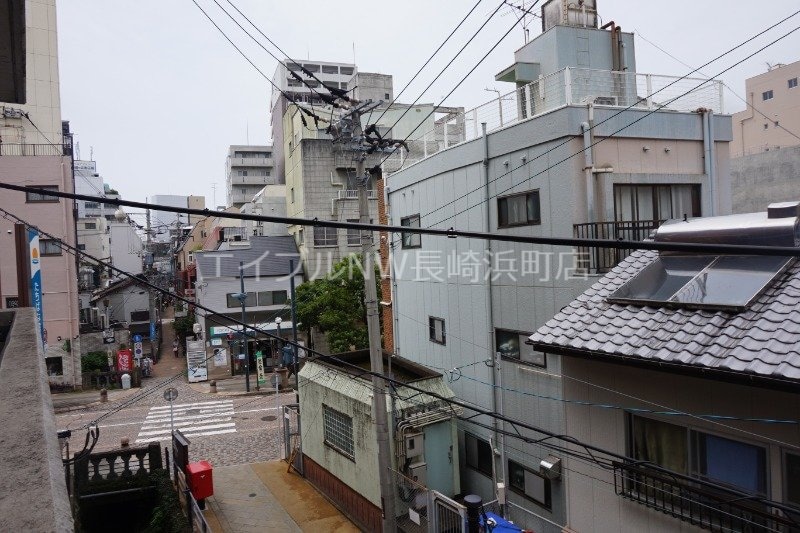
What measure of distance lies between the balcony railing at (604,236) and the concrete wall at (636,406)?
4.14 metres

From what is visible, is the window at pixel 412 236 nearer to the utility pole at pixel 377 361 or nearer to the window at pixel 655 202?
the utility pole at pixel 377 361

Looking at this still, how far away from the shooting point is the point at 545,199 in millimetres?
13469

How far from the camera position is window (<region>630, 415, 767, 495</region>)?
6742mm

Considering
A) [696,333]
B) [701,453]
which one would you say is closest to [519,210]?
[696,333]

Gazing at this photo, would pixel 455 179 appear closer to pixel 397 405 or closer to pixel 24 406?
pixel 397 405

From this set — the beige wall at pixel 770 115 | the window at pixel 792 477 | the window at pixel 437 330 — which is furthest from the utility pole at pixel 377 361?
the beige wall at pixel 770 115

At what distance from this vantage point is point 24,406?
2342 millimetres

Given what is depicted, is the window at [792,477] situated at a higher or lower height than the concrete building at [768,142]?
lower

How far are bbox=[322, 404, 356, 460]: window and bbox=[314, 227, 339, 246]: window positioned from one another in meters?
25.0

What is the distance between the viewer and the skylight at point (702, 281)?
24.0 ft

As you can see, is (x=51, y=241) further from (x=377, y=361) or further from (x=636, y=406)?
(x=636, y=406)

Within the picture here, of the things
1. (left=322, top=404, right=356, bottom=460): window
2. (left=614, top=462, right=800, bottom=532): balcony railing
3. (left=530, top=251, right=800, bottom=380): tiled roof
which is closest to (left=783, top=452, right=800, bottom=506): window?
(left=614, top=462, right=800, bottom=532): balcony railing

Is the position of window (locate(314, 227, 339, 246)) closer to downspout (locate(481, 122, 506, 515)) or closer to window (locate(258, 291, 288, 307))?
window (locate(258, 291, 288, 307))

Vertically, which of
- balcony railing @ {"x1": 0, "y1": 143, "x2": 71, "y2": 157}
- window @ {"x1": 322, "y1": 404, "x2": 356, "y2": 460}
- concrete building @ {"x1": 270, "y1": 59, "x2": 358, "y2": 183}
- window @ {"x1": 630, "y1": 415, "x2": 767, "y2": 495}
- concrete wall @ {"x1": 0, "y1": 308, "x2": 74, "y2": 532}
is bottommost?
window @ {"x1": 322, "y1": 404, "x2": 356, "y2": 460}
